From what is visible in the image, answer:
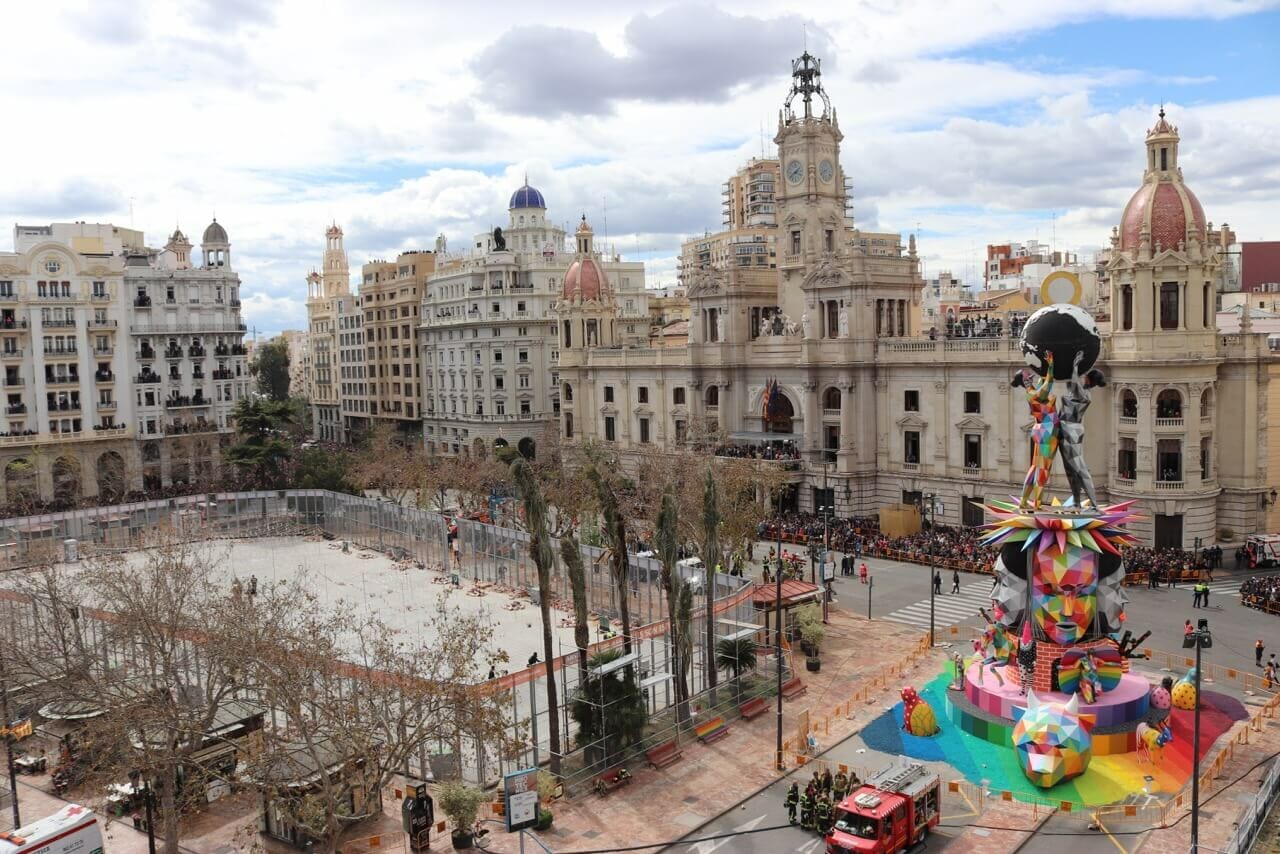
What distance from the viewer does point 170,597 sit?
3188cm

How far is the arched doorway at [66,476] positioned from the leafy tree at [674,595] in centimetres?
6608

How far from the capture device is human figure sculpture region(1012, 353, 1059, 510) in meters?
36.2

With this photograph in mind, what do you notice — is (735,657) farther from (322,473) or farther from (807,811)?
(322,473)

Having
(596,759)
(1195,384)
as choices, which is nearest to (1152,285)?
(1195,384)

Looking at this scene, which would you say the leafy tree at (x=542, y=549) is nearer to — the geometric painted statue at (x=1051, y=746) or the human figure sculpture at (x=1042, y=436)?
the geometric painted statue at (x=1051, y=746)

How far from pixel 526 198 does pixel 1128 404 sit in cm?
6770

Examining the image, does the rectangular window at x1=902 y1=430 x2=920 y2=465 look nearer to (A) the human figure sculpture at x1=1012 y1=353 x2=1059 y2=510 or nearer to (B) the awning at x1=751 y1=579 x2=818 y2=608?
(B) the awning at x1=751 y1=579 x2=818 y2=608

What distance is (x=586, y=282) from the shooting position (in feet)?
289

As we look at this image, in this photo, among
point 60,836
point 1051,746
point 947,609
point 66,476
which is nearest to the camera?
point 60,836

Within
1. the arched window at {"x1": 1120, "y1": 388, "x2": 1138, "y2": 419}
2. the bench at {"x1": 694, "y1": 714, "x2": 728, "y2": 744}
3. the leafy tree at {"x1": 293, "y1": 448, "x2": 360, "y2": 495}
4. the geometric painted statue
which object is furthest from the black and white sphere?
the leafy tree at {"x1": 293, "y1": 448, "x2": 360, "y2": 495}

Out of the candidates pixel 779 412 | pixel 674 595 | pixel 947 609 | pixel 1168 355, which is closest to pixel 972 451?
pixel 1168 355

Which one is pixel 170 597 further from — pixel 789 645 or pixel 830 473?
pixel 830 473

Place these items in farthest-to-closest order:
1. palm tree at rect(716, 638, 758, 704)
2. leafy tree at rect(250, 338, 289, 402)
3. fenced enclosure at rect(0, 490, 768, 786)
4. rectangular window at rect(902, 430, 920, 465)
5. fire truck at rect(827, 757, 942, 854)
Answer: leafy tree at rect(250, 338, 289, 402) → rectangular window at rect(902, 430, 920, 465) → palm tree at rect(716, 638, 758, 704) → fenced enclosure at rect(0, 490, 768, 786) → fire truck at rect(827, 757, 942, 854)

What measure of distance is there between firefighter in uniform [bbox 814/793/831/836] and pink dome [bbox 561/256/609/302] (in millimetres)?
62520
